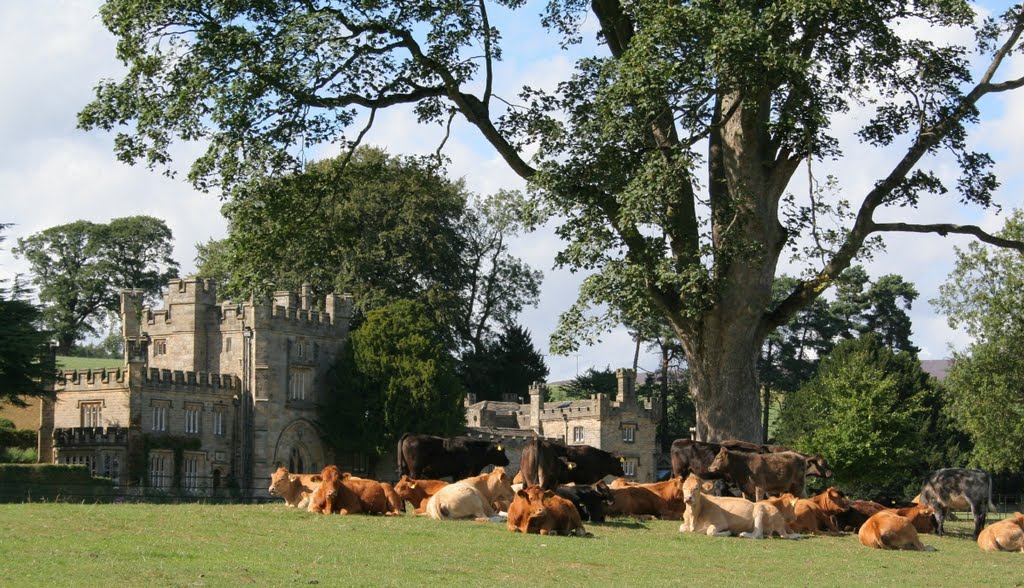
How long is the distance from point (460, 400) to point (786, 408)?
59.6 feet

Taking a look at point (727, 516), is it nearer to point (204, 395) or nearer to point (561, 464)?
point (561, 464)

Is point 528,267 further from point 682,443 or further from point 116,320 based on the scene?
point 682,443

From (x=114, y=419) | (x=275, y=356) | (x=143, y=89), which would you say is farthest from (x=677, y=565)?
(x=275, y=356)

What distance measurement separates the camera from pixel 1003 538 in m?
21.0

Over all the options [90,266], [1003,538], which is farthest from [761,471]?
[90,266]

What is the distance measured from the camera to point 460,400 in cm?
6831

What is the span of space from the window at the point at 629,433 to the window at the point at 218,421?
2414 centimetres

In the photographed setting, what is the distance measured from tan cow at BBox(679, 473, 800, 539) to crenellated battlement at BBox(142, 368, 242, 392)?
149 ft

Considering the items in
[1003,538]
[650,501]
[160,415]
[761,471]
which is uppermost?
[160,415]

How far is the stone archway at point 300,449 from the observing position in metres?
67.1

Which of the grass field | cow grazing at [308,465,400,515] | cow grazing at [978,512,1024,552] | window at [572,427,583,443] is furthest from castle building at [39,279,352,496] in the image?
cow grazing at [978,512,1024,552]

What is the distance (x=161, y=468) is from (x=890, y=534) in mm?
46412

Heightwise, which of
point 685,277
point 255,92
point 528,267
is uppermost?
point 528,267

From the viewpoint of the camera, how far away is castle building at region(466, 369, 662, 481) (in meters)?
79.7
